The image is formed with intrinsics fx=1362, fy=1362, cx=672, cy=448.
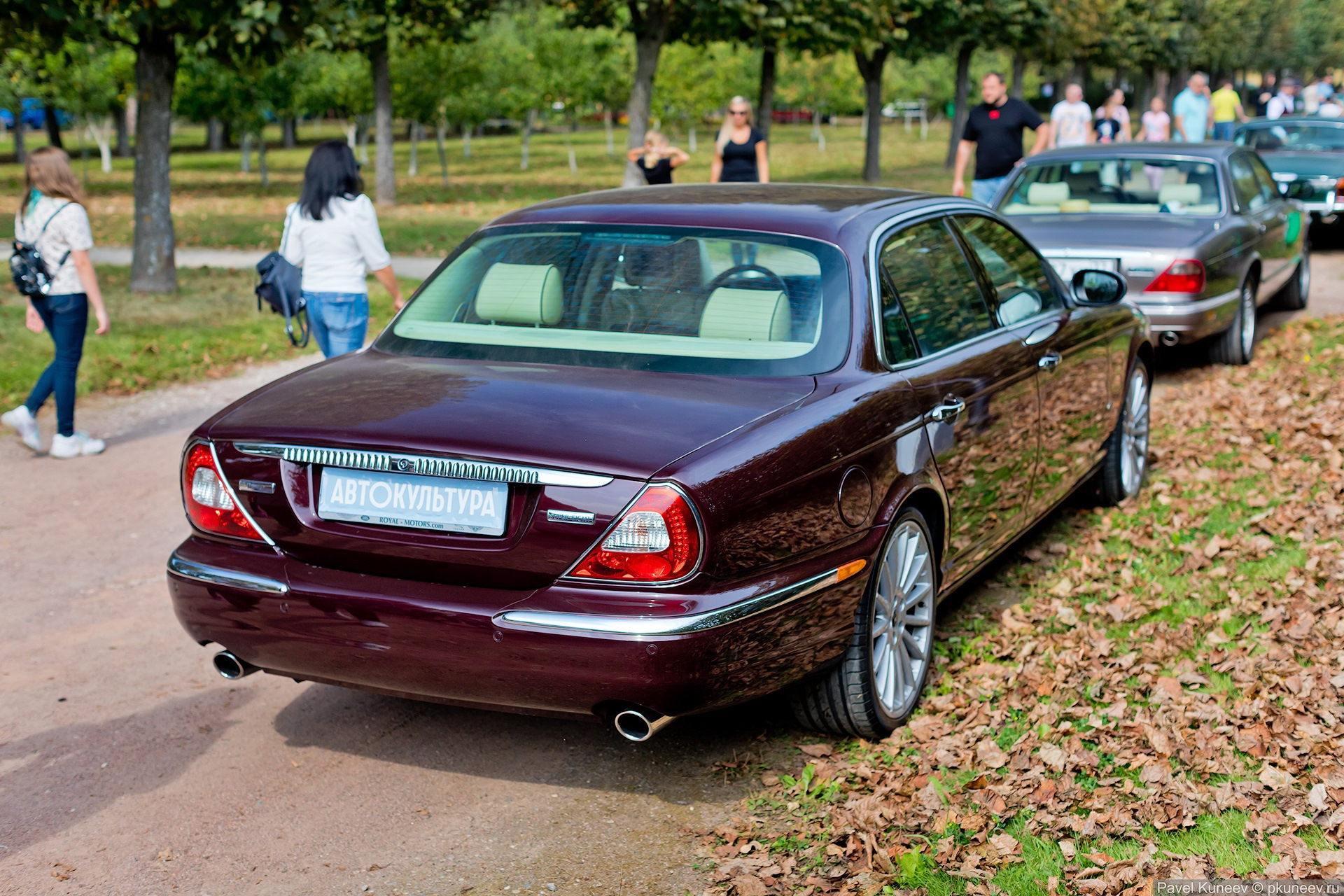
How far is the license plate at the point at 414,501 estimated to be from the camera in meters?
3.43

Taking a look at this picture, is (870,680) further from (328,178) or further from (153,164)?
(153,164)

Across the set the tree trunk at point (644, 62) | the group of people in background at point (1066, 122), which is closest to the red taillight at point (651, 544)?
the group of people in background at point (1066, 122)

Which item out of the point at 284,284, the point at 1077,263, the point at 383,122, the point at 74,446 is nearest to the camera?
the point at 284,284

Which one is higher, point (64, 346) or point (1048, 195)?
point (1048, 195)

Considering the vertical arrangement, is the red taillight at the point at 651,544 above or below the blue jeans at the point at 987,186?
below

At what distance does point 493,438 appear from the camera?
11.3 feet

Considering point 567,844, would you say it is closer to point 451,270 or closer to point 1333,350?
point 451,270

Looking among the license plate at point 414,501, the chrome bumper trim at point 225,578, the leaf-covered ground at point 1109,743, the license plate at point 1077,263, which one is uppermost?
the license plate at point 1077,263

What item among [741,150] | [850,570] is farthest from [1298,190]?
[850,570]

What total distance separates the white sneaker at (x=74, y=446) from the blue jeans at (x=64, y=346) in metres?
0.07

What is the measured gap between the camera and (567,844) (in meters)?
3.65

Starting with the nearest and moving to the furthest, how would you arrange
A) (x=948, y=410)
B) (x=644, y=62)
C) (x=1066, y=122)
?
(x=948, y=410), (x=1066, y=122), (x=644, y=62)

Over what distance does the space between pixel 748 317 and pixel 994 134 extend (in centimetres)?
944

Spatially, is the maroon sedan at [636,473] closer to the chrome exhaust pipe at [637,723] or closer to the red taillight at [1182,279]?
the chrome exhaust pipe at [637,723]
